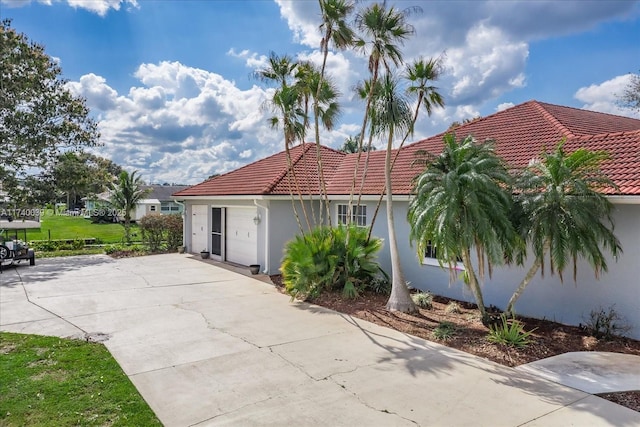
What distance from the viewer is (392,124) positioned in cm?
990

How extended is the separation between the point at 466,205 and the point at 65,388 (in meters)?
6.94

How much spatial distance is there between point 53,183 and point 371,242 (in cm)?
1931

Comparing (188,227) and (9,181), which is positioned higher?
(9,181)

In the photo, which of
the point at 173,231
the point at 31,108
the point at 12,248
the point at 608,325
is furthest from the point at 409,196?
the point at 31,108

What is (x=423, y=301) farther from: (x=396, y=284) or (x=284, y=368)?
(x=284, y=368)

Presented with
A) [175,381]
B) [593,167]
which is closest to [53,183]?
[175,381]

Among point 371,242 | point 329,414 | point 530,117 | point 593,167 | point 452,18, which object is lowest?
point 329,414

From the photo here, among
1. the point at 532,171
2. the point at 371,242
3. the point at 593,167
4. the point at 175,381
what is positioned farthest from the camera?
the point at 371,242

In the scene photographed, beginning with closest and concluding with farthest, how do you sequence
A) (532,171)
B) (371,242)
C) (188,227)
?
(532,171) → (371,242) → (188,227)

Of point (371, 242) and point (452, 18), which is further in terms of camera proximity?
point (371, 242)

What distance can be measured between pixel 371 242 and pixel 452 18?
6.21m

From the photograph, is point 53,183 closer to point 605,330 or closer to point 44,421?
point 44,421

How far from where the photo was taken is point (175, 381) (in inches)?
238

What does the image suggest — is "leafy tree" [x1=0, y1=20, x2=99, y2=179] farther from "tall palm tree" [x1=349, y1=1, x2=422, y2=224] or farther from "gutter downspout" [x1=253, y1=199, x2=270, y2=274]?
"tall palm tree" [x1=349, y1=1, x2=422, y2=224]
